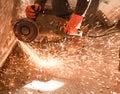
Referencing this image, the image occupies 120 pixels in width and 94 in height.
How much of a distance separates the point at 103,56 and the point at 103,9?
119 centimetres

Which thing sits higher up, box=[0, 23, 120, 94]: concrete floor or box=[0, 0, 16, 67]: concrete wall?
box=[0, 0, 16, 67]: concrete wall

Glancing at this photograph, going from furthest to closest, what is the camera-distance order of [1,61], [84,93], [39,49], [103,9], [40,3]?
[103,9] → [39,49] → [40,3] → [1,61] → [84,93]

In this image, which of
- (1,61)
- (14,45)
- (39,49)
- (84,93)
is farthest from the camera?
(39,49)

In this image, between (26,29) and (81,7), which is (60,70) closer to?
(26,29)

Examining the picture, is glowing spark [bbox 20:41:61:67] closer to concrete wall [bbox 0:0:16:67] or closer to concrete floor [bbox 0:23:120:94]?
concrete floor [bbox 0:23:120:94]

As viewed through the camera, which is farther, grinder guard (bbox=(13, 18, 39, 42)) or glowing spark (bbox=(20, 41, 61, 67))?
glowing spark (bbox=(20, 41, 61, 67))

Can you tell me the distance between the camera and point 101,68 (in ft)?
10.4

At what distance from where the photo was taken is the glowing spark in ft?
10.2

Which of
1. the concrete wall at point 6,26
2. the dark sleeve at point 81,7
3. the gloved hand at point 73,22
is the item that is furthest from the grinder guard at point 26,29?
the dark sleeve at point 81,7

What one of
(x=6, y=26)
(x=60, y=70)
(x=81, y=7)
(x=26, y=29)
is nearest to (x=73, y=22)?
(x=81, y=7)

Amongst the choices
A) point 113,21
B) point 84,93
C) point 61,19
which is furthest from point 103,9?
point 84,93

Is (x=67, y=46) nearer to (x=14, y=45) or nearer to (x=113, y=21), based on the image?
(x=14, y=45)

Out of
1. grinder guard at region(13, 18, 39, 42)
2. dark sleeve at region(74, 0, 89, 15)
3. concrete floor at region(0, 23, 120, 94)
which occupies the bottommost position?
concrete floor at region(0, 23, 120, 94)

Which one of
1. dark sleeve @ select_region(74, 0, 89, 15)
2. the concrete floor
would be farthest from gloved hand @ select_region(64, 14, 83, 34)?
the concrete floor
